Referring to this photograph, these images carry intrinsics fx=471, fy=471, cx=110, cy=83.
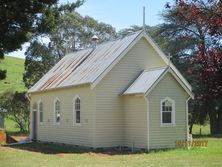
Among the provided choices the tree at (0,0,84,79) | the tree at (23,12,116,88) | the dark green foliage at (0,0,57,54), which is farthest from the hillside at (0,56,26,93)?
the dark green foliage at (0,0,57,54)

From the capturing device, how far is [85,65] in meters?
32.4

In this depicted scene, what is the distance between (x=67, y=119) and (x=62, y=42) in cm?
3405

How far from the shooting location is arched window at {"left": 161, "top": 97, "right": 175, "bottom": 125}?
27688 millimetres

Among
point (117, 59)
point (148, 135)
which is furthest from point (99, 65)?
point (148, 135)

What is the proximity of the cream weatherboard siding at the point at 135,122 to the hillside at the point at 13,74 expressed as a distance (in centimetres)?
4721

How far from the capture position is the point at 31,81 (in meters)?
58.0

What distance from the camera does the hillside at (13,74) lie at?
80938mm

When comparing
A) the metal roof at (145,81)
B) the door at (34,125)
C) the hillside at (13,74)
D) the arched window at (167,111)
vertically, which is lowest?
the door at (34,125)

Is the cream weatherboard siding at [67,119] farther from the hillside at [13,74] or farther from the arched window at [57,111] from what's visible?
the hillside at [13,74]

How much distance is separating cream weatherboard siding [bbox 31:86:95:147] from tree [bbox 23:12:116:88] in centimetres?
1985

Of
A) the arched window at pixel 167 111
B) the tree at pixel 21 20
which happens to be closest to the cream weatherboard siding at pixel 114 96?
the arched window at pixel 167 111

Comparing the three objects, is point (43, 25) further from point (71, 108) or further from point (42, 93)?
point (42, 93)

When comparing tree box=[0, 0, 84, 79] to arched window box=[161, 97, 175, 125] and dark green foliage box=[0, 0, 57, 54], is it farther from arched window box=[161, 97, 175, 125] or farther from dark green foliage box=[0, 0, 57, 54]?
arched window box=[161, 97, 175, 125]

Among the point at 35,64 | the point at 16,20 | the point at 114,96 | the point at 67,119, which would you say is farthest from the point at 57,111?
the point at 35,64
